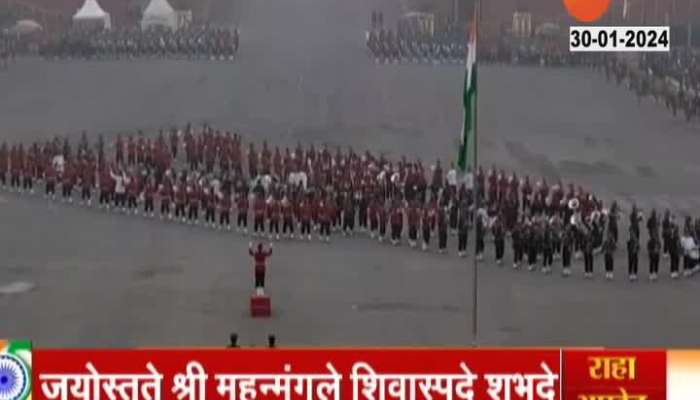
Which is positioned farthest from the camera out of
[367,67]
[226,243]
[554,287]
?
[367,67]

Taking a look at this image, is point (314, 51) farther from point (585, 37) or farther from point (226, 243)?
point (226, 243)

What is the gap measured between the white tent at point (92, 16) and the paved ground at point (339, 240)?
4.89 ft

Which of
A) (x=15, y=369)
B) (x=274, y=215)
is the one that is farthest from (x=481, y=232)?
(x=15, y=369)

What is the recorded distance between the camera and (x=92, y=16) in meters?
31.8

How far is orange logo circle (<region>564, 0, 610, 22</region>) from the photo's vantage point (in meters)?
25.3

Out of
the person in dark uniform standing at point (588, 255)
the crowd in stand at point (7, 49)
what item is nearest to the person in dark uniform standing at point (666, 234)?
the person in dark uniform standing at point (588, 255)

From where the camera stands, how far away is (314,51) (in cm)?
3183

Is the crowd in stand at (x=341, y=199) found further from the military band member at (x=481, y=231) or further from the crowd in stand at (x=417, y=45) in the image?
the crowd in stand at (x=417, y=45)

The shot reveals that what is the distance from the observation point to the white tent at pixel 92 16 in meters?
31.7

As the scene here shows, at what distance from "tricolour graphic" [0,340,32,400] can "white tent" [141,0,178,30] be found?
23.4 m

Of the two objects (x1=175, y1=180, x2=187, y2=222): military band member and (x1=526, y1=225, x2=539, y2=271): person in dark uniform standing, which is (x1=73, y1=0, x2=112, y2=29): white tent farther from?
(x1=526, y1=225, x2=539, y2=271): person in dark uniform standing

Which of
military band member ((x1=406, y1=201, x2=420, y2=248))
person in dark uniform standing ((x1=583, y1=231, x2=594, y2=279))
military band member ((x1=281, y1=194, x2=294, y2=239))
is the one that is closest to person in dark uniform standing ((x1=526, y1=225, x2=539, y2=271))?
person in dark uniform standing ((x1=583, y1=231, x2=594, y2=279))

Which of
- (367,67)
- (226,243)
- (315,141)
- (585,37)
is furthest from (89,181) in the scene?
(367,67)

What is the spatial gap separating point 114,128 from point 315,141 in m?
3.49
